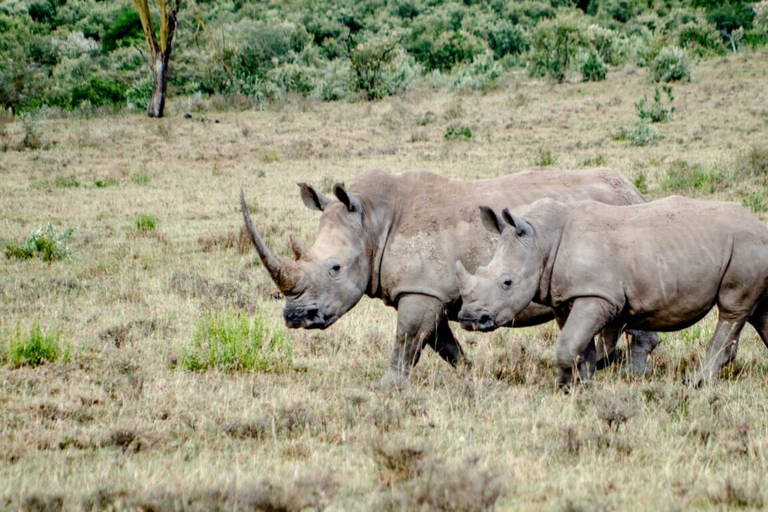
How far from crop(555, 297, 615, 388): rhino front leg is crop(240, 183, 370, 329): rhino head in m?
1.44

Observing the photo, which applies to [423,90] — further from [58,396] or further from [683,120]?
[58,396]

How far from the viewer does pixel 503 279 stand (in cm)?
617

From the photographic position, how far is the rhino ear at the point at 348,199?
257 inches

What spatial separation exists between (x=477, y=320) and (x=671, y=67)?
22.7 meters

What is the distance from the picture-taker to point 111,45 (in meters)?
46.0

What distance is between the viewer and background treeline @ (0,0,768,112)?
103 feet

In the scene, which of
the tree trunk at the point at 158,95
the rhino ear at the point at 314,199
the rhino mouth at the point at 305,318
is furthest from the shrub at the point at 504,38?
the rhino mouth at the point at 305,318

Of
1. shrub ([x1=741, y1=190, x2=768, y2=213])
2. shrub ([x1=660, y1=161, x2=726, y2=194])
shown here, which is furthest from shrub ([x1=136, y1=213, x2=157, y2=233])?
shrub ([x1=741, y1=190, x2=768, y2=213])

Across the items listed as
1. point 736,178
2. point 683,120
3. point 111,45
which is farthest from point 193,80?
point 736,178

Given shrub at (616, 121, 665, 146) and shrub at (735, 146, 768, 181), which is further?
shrub at (616, 121, 665, 146)

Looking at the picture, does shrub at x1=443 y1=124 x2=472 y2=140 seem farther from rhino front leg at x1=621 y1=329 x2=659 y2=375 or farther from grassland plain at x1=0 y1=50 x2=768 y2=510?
rhino front leg at x1=621 y1=329 x2=659 y2=375

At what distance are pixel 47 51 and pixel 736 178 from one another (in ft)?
122

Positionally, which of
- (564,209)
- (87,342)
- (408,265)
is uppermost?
(564,209)

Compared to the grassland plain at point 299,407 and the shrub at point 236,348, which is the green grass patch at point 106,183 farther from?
the shrub at point 236,348
